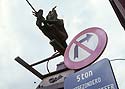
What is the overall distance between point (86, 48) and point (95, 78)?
968 mm

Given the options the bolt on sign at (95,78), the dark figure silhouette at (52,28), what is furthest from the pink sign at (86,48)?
the dark figure silhouette at (52,28)

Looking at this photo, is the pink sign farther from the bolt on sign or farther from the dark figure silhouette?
the dark figure silhouette

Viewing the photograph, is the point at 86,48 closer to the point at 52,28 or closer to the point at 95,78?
the point at 95,78

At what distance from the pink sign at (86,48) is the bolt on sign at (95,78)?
48 cm

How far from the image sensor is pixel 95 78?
3.60 m

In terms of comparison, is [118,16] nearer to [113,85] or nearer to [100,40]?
[100,40]

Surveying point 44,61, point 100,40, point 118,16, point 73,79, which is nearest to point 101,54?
point 100,40

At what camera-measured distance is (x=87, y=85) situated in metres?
3.63

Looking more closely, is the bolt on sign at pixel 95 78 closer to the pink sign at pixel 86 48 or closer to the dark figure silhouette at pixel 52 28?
the pink sign at pixel 86 48

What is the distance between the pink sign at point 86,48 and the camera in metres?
4.37

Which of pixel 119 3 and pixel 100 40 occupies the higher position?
pixel 119 3

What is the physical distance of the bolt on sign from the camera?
3.43 m

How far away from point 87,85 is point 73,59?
1.03 m

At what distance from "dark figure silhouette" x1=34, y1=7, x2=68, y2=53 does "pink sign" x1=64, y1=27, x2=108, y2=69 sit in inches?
42.6
